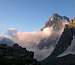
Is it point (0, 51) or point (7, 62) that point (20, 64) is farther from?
point (0, 51)

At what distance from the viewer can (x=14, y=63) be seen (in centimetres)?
13438

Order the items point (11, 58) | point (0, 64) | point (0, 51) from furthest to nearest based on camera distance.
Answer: point (0, 51)
point (11, 58)
point (0, 64)

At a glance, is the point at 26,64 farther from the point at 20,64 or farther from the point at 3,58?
the point at 3,58

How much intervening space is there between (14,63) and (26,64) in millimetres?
6222

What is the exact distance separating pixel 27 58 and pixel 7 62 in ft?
40.3

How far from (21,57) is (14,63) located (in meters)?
11.3

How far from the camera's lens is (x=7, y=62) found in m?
134

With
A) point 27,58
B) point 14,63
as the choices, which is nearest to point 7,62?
point 14,63

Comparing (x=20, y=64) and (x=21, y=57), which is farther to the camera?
(x=21, y=57)

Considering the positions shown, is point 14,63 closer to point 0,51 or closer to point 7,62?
point 7,62

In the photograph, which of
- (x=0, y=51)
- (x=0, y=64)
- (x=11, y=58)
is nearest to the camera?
(x=0, y=64)

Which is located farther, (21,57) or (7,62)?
(21,57)

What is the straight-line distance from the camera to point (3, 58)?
137750mm

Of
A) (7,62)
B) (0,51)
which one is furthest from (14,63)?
(0,51)
